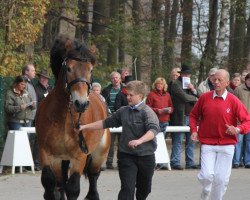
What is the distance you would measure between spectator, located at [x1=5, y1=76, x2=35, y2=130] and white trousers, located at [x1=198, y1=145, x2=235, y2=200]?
609 centimetres

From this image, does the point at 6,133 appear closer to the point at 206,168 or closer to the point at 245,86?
the point at 245,86

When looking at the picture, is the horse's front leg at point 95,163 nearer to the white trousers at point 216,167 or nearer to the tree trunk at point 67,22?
the white trousers at point 216,167

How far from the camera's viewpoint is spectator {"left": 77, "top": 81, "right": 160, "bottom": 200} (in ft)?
34.1

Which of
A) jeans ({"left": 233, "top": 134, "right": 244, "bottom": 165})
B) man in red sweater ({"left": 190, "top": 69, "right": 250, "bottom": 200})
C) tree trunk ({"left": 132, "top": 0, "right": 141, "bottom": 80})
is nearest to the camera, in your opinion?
man in red sweater ({"left": 190, "top": 69, "right": 250, "bottom": 200})

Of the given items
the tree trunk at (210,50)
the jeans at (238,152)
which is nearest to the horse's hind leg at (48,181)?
the jeans at (238,152)

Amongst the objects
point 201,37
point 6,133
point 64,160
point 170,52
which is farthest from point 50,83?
point 201,37

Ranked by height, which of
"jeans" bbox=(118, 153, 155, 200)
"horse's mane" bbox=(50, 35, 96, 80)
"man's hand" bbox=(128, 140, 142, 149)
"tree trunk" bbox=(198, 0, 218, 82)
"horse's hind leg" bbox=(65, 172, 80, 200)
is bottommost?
"horse's hind leg" bbox=(65, 172, 80, 200)

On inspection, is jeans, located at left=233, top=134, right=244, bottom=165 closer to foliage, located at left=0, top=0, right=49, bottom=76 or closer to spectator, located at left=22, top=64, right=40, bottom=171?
spectator, located at left=22, top=64, right=40, bottom=171

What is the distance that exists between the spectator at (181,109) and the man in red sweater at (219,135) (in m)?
6.95

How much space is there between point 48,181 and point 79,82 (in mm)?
1453

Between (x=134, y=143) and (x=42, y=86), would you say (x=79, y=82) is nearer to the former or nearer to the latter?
(x=134, y=143)

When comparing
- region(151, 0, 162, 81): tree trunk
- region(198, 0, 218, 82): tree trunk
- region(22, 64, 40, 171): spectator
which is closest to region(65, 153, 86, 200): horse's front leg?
region(22, 64, 40, 171): spectator

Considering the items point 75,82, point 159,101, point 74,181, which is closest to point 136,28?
point 159,101

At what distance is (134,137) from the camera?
1045 cm
